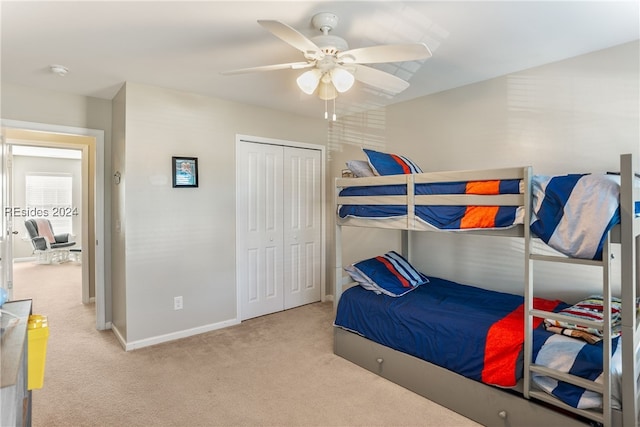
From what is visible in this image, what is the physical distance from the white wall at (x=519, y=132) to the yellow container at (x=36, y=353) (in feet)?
10.1

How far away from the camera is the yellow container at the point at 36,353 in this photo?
1266 millimetres

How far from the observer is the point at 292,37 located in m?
1.69

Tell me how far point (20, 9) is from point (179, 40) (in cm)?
81

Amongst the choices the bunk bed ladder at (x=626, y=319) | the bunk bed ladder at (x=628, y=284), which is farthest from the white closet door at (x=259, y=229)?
the bunk bed ladder at (x=628, y=284)

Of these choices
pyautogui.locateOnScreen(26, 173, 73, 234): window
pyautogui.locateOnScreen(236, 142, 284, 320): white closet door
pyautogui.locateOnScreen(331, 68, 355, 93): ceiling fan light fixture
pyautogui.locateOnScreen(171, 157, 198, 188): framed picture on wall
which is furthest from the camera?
pyautogui.locateOnScreen(26, 173, 73, 234): window

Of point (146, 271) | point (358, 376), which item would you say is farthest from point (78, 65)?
point (358, 376)

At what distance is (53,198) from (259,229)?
6669 mm

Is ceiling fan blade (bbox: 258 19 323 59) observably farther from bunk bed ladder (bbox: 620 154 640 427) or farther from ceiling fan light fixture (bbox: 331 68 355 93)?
bunk bed ladder (bbox: 620 154 640 427)

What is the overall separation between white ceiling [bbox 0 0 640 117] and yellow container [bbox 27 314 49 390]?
5.37 ft

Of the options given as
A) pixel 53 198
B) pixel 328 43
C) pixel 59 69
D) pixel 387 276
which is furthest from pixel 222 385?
pixel 53 198

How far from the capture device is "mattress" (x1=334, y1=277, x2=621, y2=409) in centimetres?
183

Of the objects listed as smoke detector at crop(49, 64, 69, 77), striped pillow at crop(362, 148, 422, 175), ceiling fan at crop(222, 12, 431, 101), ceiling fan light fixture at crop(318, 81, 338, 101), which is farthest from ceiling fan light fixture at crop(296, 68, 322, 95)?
smoke detector at crop(49, 64, 69, 77)

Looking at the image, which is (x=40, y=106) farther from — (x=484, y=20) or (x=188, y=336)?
(x=484, y=20)

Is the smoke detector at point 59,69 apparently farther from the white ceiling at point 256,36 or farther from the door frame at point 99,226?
the door frame at point 99,226
